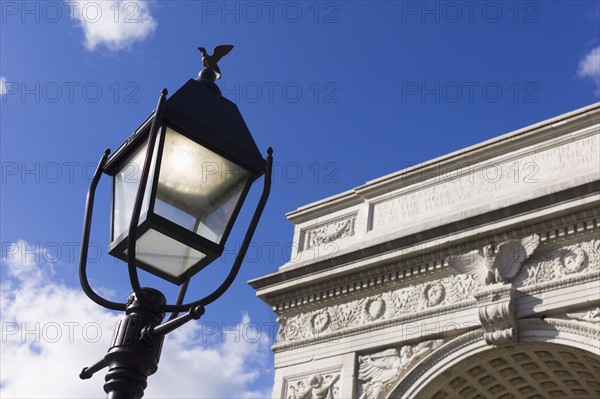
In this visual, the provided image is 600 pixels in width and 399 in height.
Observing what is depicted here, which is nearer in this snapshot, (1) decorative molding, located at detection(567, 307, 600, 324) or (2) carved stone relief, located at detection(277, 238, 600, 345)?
(1) decorative molding, located at detection(567, 307, 600, 324)

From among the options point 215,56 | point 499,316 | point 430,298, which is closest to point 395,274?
point 430,298

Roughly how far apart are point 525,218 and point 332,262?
365 cm

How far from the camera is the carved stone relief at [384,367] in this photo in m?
13.5

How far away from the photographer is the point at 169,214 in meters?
3.02

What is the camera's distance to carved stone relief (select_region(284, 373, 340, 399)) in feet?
46.6

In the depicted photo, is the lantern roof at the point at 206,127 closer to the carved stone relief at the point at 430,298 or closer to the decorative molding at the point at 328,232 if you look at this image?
the carved stone relief at the point at 430,298

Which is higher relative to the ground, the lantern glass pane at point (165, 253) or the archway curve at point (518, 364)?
the archway curve at point (518, 364)

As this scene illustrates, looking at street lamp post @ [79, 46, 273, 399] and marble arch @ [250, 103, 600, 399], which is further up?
marble arch @ [250, 103, 600, 399]

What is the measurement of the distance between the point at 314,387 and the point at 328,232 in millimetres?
3344

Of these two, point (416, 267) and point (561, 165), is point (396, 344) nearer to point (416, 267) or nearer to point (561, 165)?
point (416, 267)

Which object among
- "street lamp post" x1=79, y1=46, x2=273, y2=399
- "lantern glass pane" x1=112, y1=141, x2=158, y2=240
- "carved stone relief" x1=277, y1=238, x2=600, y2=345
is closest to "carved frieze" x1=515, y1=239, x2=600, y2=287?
"carved stone relief" x1=277, y1=238, x2=600, y2=345

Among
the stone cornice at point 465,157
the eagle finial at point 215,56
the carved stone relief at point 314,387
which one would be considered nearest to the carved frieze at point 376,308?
the carved stone relief at point 314,387

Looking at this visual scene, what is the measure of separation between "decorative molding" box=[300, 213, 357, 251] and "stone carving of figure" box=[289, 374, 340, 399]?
9.57ft

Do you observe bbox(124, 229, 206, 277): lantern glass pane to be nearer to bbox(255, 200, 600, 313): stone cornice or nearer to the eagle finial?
the eagle finial
